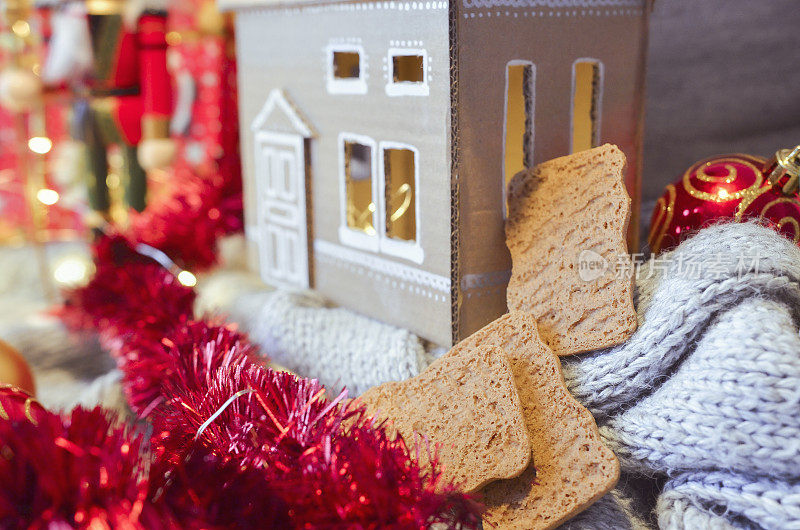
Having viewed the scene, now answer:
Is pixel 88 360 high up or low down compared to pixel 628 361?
down

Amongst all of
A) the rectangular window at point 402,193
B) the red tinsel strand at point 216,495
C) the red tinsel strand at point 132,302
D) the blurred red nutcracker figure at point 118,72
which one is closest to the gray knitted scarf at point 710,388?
the red tinsel strand at point 216,495

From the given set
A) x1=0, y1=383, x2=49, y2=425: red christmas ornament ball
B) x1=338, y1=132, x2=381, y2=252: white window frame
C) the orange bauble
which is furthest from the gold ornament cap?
the orange bauble

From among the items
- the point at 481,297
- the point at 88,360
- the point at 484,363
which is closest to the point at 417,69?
the point at 481,297

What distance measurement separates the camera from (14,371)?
0.77m

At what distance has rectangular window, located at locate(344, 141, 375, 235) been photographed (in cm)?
87

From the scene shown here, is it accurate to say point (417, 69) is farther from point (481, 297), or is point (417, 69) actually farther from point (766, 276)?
point (766, 276)

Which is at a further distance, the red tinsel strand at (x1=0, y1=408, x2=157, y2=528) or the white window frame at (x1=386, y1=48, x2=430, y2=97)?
the white window frame at (x1=386, y1=48, x2=430, y2=97)

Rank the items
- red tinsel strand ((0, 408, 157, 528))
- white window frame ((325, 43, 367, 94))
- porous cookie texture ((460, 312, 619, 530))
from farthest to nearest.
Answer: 1. white window frame ((325, 43, 367, 94))
2. porous cookie texture ((460, 312, 619, 530))
3. red tinsel strand ((0, 408, 157, 528))

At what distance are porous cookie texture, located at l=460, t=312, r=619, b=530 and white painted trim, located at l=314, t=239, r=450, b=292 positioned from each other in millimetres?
118

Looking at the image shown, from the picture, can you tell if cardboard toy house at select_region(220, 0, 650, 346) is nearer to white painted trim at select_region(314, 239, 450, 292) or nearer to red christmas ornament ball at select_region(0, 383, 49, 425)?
white painted trim at select_region(314, 239, 450, 292)

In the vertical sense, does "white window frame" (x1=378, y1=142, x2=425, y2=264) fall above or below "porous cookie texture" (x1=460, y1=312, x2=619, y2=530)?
above

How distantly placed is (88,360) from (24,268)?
42 centimetres

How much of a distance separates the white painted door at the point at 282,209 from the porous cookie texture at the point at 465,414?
0.33m

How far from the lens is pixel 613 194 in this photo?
0.66 m
